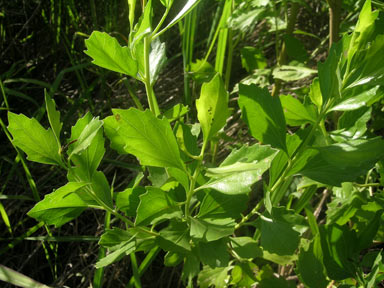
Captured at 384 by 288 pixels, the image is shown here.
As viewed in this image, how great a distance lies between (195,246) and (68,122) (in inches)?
33.6

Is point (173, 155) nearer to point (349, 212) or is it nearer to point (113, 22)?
point (349, 212)

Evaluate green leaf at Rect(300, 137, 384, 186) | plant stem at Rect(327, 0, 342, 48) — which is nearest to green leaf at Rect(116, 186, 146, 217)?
green leaf at Rect(300, 137, 384, 186)

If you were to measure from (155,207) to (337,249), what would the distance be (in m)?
0.33

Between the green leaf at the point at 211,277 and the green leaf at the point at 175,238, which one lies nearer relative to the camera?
the green leaf at the point at 175,238

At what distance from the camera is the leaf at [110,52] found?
0.53 m

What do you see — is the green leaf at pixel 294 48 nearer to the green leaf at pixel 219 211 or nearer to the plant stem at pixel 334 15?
the plant stem at pixel 334 15

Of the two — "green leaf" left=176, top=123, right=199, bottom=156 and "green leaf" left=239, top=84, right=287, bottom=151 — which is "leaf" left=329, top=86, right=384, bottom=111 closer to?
"green leaf" left=239, top=84, right=287, bottom=151

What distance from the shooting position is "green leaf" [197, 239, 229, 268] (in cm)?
57

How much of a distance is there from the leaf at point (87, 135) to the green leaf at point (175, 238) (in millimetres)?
155

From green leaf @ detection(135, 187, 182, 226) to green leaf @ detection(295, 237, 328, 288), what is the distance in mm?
247

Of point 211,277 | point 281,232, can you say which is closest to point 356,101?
point 281,232

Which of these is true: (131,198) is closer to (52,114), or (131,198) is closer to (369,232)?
(52,114)

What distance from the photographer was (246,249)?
0.67m

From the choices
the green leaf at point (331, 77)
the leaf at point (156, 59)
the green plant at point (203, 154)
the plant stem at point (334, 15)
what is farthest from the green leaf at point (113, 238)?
the plant stem at point (334, 15)
